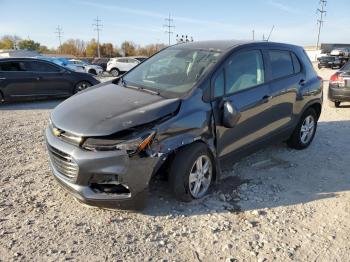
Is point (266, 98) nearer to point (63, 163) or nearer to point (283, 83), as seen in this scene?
point (283, 83)

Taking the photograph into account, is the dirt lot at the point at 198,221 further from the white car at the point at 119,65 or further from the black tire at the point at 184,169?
the white car at the point at 119,65

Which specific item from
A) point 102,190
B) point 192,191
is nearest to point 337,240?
point 192,191

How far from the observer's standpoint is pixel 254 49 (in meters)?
4.92

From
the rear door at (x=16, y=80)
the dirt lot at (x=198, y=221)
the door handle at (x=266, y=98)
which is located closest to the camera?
the dirt lot at (x=198, y=221)

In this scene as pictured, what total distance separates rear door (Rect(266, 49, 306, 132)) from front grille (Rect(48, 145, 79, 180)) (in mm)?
2789

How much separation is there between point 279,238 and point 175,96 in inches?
70.3

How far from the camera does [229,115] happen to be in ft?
13.6

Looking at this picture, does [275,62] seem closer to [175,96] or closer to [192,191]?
[175,96]

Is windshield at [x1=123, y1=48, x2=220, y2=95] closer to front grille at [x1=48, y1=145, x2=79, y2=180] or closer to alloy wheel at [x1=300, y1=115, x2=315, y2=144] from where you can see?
front grille at [x1=48, y1=145, x2=79, y2=180]

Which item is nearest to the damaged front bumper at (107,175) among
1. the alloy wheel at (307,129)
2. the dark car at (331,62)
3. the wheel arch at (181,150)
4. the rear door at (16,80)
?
the wheel arch at (181,150)

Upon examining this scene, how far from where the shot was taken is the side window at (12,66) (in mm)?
10891

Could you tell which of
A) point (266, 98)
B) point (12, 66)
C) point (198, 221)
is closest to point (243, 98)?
point (266, 98)

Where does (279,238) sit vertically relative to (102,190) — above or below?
below

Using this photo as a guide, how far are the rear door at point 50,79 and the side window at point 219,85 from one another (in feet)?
27.5
